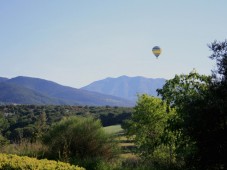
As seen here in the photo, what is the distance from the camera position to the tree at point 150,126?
1580 centimetres

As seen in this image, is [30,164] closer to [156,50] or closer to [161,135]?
[161,135]

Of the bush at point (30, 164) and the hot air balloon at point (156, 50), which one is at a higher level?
the hot air balloon at point (156, 50)

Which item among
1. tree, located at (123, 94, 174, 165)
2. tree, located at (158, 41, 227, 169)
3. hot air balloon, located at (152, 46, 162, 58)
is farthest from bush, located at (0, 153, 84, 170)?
hot air balloon, located at (152, 46, 162, 58)

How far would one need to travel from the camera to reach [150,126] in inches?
635

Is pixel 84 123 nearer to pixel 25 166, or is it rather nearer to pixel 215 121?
pixel 25 166

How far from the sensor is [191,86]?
1538 centimetres

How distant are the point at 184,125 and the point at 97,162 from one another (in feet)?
10.5

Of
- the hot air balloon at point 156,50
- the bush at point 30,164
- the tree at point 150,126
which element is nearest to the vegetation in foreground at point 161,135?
the tree at point 150,126

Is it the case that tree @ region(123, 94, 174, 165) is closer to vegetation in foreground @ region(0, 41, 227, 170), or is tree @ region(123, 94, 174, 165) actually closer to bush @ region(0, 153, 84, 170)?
vegetation in foreground @ region(0, 41, 227, 170)

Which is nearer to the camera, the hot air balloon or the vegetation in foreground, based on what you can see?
the vegetation in foreground

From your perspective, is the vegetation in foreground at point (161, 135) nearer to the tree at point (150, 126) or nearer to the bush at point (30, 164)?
the tree at point (150, 126)

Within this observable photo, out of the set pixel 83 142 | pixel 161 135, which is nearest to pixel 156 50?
pixel 161 135

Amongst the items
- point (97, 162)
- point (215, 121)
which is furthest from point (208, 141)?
point (97, 162)

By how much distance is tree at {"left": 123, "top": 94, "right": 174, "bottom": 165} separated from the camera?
15.8 metres
